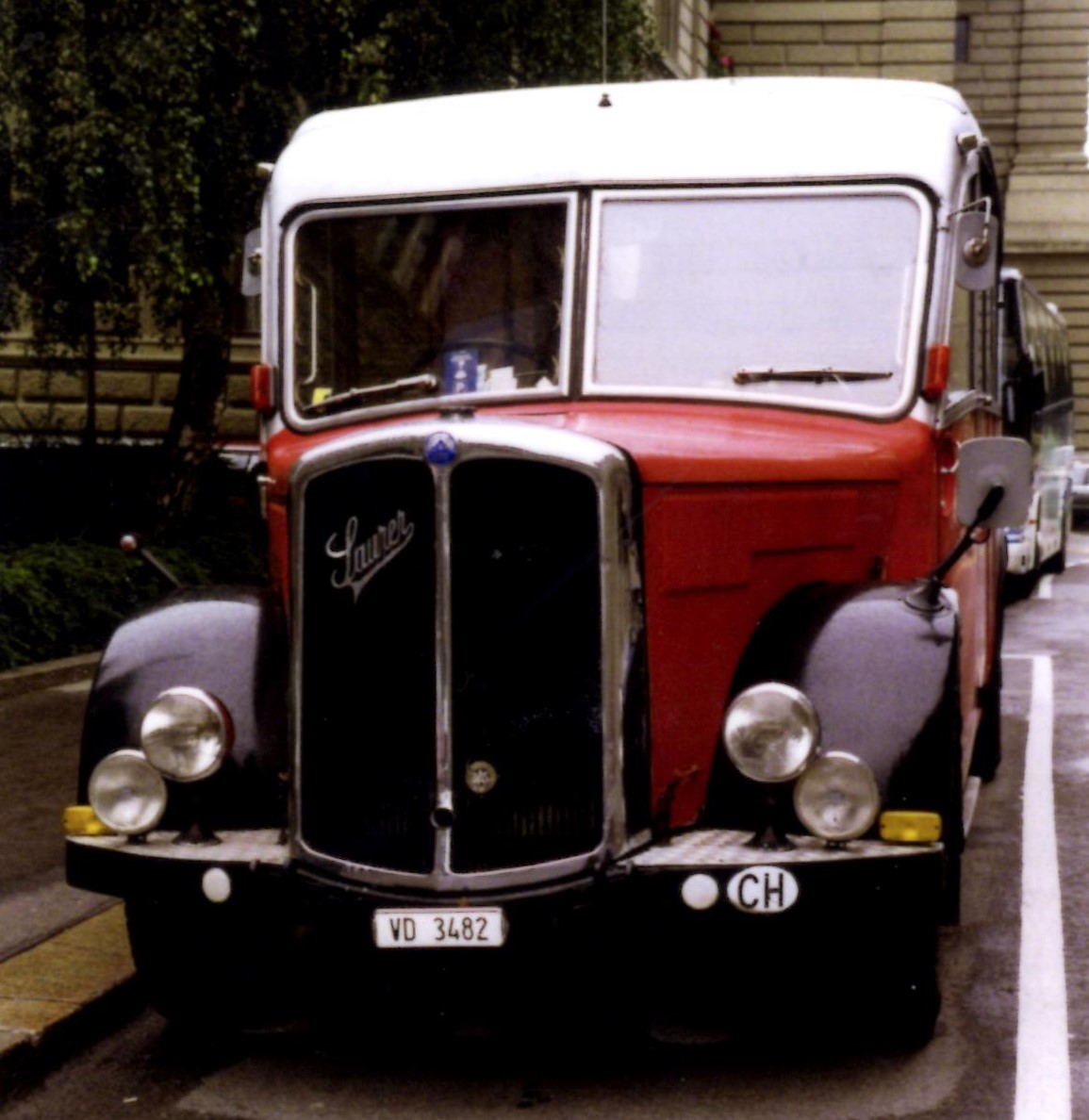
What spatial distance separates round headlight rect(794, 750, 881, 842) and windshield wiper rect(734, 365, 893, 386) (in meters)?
1.54

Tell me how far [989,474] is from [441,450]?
61.6 inches

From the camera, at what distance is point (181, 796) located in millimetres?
5457

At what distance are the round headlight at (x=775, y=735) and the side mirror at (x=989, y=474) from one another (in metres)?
0.88

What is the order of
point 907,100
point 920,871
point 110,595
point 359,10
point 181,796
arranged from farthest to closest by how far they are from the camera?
1. point 359,10
2. point 110,595
3. point 907,100
4. point 181,796
5. point 920,871

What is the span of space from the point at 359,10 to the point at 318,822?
11.5 m

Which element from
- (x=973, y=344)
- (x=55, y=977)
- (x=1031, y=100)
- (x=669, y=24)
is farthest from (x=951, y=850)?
(x=1031, y=100)

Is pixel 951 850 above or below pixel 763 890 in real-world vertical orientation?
below

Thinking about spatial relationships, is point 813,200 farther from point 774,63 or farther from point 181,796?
point 774,63

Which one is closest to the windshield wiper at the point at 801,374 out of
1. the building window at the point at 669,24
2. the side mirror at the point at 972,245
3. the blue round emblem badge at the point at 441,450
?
the side mirror at the point at 972,245

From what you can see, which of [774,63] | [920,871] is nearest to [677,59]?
[774,63]

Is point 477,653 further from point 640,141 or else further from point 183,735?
point 640,141

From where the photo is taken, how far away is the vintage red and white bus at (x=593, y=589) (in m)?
5.12

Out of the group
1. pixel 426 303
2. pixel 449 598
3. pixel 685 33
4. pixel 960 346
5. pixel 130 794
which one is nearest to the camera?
pixel 449 598

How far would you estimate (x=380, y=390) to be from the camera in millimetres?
6414
